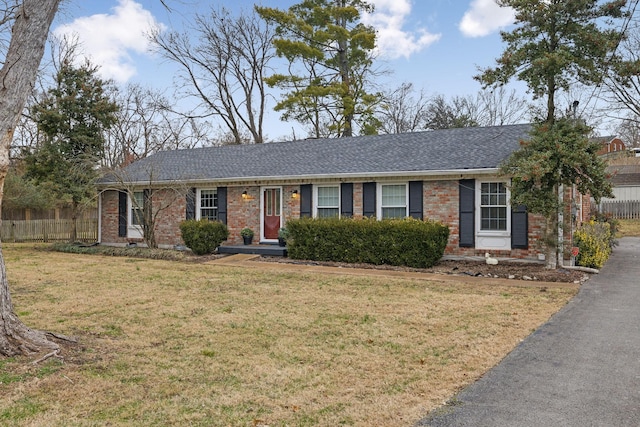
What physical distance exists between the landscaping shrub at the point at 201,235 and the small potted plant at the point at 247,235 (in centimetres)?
73

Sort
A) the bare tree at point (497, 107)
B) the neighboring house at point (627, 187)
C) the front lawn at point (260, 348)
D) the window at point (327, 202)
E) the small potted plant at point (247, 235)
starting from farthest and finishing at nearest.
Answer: the neighboring house at point (627, 187) < the bare tree at point (497, 107) < the small potted plant at point (247, 235) < the window at point (327, 202) < the front lawn at point (260, 348)

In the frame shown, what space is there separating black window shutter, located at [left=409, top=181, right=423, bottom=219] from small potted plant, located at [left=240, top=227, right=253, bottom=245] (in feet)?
17.2

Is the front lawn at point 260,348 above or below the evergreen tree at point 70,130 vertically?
below

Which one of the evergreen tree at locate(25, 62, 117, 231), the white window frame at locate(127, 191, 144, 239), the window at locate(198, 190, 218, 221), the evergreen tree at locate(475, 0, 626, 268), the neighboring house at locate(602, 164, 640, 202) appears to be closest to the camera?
the evergreen tree at locate(475, 0, 626, 268)

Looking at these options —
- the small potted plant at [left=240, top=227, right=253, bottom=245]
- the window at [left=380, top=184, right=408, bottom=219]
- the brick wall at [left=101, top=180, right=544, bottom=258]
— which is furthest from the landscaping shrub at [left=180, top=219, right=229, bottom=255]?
the window at [left=380, top=184, right=408, bottom=219]

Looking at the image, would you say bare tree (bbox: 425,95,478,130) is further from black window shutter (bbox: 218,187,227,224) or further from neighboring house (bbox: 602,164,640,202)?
black window shutter (bbox: 218,187,227,224)

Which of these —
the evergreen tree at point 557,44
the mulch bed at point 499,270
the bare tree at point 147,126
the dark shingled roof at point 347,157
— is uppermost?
the bare tree at point 147,126

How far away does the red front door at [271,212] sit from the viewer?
15.7 meters

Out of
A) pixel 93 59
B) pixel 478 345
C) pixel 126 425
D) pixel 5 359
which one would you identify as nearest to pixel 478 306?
pixel 478 345

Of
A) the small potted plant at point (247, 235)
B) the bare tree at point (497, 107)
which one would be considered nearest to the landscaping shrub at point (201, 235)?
the small potted plant at point (247, 235)

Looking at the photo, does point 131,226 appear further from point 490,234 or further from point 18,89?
point 18,89

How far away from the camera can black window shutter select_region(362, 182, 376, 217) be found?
46.3 feet

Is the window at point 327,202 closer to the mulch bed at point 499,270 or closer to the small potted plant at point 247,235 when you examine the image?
the mulch bed at point 499,270

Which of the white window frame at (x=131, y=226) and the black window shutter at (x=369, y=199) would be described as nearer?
the black window shutter at (x=369, y=199)
